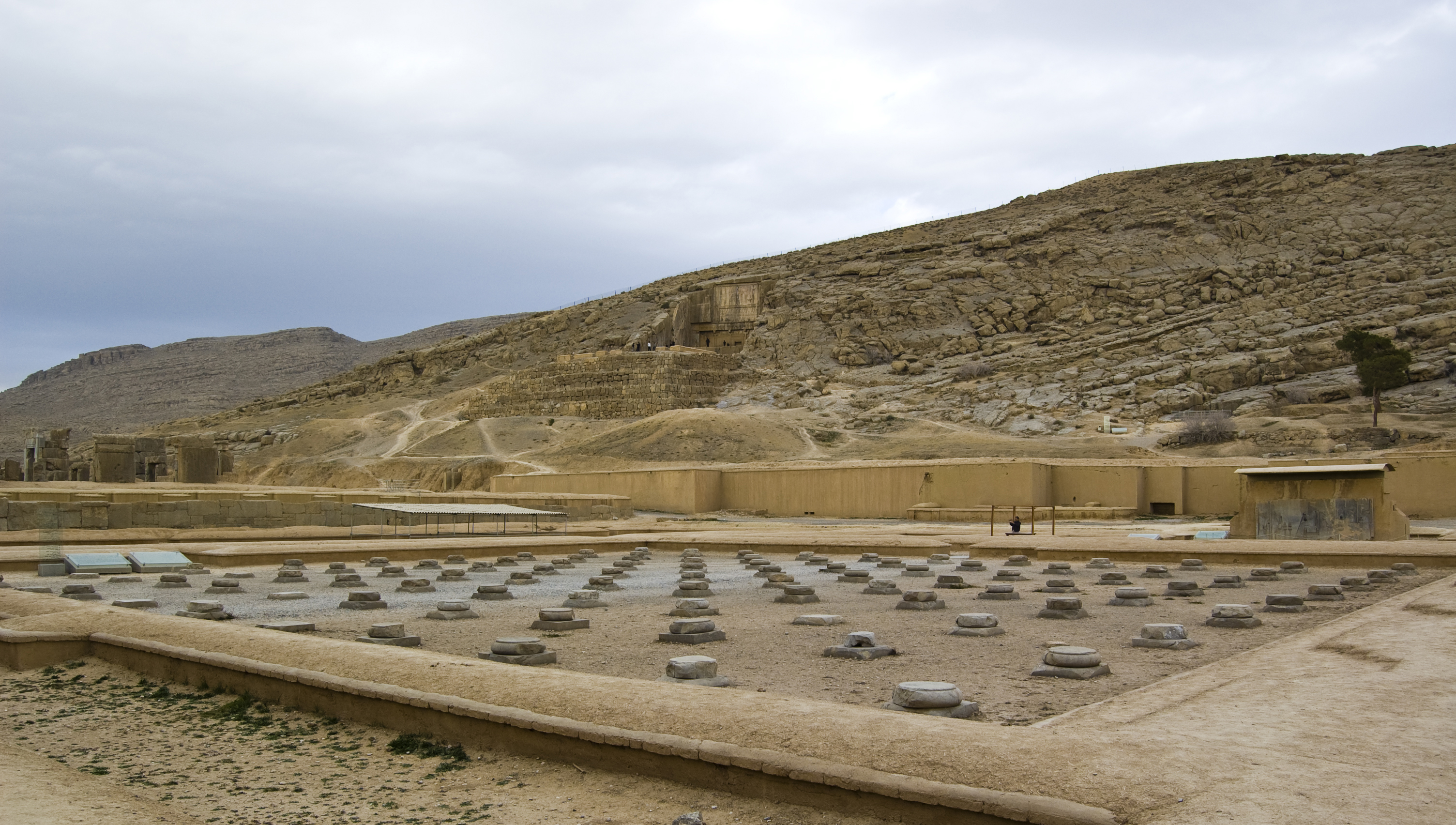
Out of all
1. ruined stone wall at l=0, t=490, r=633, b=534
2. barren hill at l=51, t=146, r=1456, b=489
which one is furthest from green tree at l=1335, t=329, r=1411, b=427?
ruined stone wall at l=0, t=490, r=633, b=534

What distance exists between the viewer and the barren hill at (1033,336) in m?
43.9

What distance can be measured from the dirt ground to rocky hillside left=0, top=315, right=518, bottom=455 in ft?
350

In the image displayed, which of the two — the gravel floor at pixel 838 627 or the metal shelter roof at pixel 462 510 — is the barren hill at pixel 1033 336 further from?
the gravel floor at pixel 838 627

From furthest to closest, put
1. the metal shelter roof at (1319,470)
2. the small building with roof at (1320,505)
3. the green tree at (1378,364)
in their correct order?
the green tree at (1378,364) → the metal shelter roof at (1319,470) → the small building with roof at (1320,505)

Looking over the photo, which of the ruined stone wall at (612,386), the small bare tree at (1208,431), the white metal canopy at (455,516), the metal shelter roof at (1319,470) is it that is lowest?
the white metal canopy at (455,516)

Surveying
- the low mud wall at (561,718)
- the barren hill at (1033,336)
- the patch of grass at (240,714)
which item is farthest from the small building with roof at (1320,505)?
the barren hill at (1033,336)

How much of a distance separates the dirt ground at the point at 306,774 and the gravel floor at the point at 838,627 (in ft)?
4.93

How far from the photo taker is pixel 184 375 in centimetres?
13050

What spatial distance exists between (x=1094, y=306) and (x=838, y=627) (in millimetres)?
56865

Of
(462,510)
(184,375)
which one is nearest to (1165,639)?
(462,510)

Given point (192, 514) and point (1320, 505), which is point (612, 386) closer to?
point (192, 514)

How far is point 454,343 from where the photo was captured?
83.8m

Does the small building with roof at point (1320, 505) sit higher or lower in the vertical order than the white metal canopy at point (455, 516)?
higher

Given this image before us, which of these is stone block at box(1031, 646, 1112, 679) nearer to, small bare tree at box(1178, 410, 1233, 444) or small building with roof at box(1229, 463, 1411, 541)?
small building with roof at box(1229, 463, 1411, 541)
